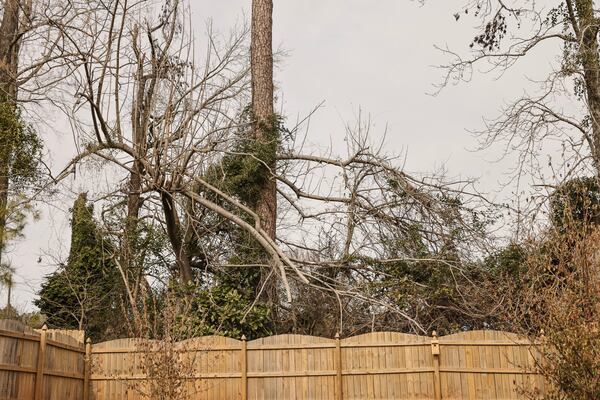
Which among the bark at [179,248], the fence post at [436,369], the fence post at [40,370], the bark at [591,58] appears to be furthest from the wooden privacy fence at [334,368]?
the bark at [591,58]

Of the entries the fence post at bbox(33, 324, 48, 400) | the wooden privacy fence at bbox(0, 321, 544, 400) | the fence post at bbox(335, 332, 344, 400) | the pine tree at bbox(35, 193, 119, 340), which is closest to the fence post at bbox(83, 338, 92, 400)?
the wooden privacy fence at bbox(0, 321, 544, 400)

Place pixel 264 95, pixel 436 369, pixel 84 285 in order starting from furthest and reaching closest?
pixel 84 285 → pixel 264 95 → pixel 436 369

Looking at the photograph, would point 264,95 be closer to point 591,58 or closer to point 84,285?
point 84,285

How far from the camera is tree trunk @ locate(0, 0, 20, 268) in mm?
10836

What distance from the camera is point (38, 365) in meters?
7.51

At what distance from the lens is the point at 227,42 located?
1059 centimetres

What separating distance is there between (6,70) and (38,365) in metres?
6.04

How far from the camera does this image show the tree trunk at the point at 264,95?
1189 centimetres

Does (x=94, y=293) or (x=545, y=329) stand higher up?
(x=94, y=293)

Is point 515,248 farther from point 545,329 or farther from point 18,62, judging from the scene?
point 18,62

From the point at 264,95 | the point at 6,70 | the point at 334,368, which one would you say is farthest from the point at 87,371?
the point at 264,95

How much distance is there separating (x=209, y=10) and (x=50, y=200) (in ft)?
14.5

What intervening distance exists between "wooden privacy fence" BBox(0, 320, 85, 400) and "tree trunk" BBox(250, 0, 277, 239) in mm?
4181

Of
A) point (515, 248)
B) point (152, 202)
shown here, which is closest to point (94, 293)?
point (152, 202)
